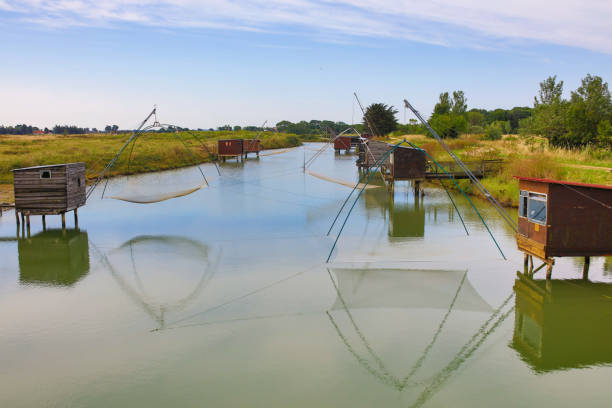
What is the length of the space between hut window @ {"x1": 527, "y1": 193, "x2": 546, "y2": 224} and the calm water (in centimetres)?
206

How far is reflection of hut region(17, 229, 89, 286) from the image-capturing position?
15.2m

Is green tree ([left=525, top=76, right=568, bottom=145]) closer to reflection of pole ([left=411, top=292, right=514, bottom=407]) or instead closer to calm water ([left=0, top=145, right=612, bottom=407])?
calm water ([left=0, top=145, right=612, bottom=407])

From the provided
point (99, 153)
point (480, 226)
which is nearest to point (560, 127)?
point (480, 226)

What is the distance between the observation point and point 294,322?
1151 centimetres

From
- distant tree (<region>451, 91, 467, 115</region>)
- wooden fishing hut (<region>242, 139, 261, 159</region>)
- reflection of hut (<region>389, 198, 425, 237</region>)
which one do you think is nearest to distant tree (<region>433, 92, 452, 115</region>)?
distant tree (<region>451, 91, 467, 115</region>)

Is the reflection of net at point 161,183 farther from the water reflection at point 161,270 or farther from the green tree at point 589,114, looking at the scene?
the green tree at point 589,114

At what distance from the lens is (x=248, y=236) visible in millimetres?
20266

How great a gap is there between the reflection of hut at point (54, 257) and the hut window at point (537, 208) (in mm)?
14133

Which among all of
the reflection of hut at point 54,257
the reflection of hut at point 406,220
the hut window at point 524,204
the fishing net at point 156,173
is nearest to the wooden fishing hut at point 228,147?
the fishing net at point 156,173

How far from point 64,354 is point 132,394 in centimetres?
238

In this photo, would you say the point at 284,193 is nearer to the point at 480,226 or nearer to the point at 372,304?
the point at 480,226

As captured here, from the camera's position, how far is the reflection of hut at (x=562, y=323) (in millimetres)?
10023

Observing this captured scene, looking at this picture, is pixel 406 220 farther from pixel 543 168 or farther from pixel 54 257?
pixel 54 257

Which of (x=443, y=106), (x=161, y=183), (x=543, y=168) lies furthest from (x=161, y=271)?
(x=443, y=106)
